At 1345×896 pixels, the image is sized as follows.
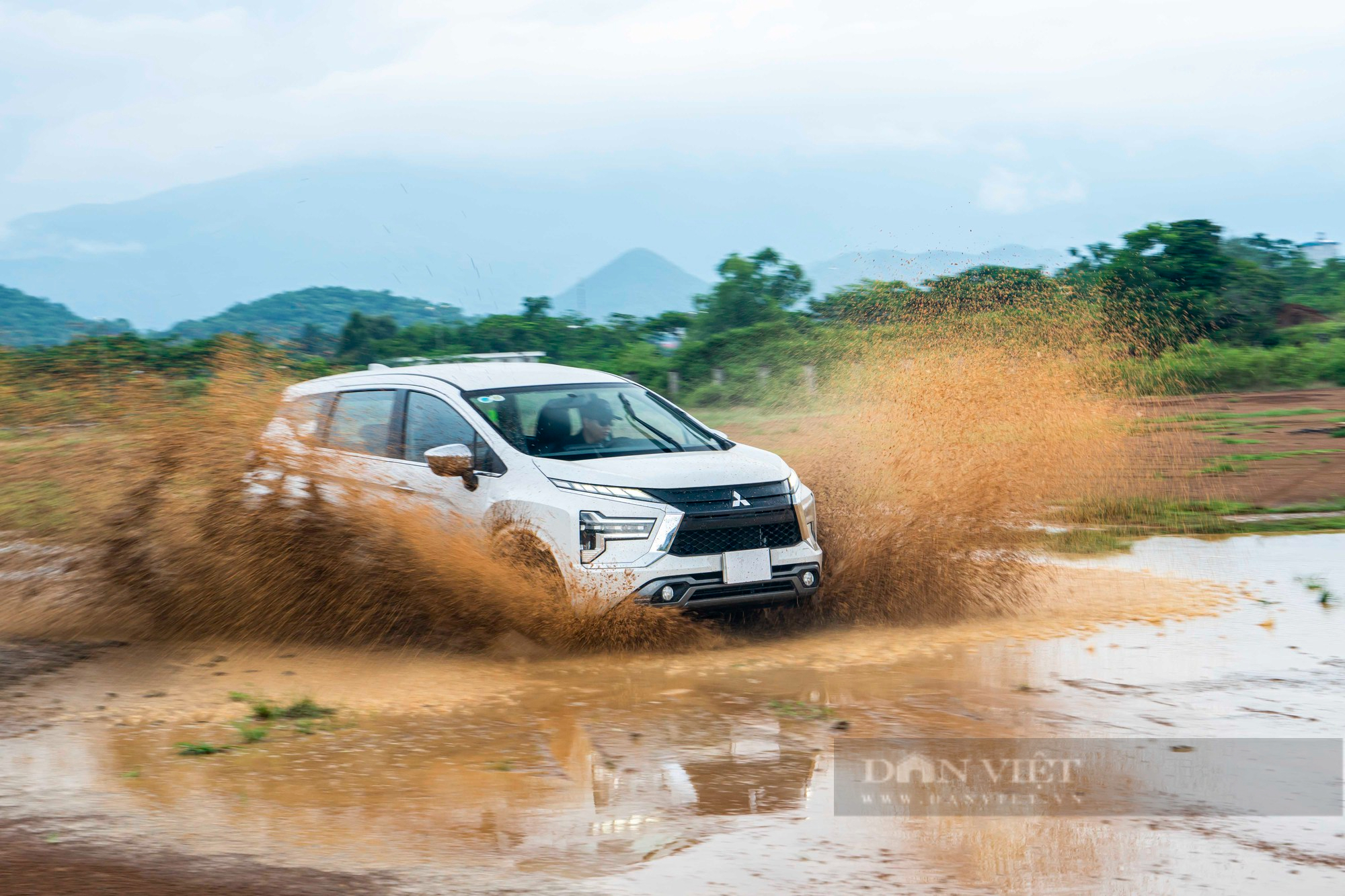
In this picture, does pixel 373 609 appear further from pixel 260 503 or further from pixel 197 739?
pixel 197 739

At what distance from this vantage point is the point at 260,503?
7.86 metres

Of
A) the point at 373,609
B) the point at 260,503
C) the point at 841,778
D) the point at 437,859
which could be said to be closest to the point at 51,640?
the point at 260,503

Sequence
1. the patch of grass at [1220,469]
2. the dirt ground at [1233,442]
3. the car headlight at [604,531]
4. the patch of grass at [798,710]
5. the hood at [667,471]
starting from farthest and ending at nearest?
the patch of grass at [1220,469]
the dirt ground at [1233,442]
the hood at [667,471]
the car headlight at [604,531]
the patch of grass at [798,710]

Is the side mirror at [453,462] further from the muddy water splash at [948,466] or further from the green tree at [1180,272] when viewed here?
the green tree at [1180,272]

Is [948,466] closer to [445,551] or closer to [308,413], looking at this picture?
[445,551]

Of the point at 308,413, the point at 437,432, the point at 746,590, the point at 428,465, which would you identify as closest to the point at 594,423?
the point at 437,432

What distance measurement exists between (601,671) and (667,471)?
4.07 ft

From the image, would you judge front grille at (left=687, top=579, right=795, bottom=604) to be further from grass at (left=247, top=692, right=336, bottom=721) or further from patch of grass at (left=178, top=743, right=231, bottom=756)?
patch of grass at (left=178, top=743, right=231, bottom=756)

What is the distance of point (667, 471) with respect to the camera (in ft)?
24.1

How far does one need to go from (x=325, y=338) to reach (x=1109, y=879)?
10799mm

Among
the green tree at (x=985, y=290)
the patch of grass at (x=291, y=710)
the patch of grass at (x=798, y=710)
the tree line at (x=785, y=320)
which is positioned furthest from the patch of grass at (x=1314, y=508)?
the tree line at (x=785, y=320)

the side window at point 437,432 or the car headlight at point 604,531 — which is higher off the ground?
the side window at point 437,432

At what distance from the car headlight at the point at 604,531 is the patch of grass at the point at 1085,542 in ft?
16.0

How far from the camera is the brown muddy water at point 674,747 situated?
4.05m
